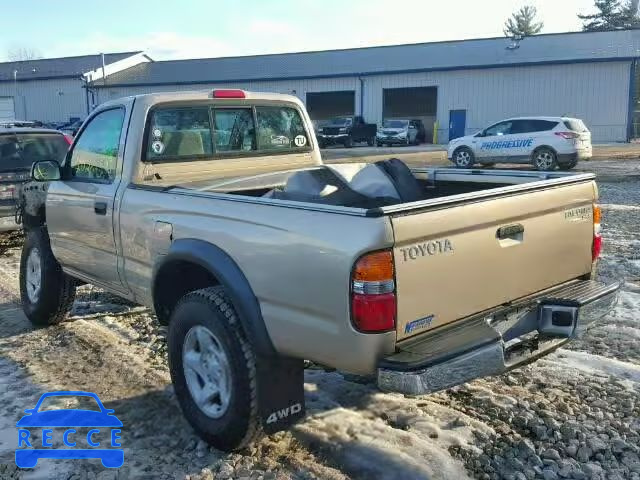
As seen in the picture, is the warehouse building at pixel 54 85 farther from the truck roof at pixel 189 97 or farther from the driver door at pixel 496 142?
the truck roof at pixel 189 97

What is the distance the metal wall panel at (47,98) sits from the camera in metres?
51.0

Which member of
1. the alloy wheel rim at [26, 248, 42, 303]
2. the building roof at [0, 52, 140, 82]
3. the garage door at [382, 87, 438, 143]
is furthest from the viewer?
the building roof at [0, 52, 140, 82]

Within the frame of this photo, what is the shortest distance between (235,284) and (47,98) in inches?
2166

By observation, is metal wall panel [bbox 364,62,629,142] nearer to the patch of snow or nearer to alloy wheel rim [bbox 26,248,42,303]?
the patch of snow

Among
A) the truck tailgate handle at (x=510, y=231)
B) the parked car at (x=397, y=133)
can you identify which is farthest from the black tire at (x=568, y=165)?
the truck tailgate handle at (x=510, y=231)

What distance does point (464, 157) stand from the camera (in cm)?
2233

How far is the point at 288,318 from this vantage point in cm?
311

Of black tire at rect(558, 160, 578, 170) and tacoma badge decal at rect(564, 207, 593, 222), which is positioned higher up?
tacoma badge decal at rect(564, 207, 593, 222)

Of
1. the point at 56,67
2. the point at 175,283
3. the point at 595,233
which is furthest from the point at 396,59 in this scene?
the point at 175,283

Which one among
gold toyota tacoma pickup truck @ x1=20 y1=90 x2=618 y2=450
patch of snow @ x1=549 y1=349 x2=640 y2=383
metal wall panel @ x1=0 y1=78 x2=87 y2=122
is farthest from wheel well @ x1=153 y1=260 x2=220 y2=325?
metal wall panel @ x1=0 y1=78 x2=87 y2=122

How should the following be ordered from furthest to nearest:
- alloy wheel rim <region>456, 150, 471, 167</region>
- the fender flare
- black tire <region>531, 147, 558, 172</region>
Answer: alloy wheel rim <region>456, 150, 471, 167</region>
black tire <region>531, 147, 558, 172</region>
the fender flare

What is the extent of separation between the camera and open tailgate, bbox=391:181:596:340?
9.68 ft

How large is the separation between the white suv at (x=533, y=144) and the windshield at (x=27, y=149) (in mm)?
15037

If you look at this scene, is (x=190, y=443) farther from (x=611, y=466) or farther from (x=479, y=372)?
(x=611, y=466)
